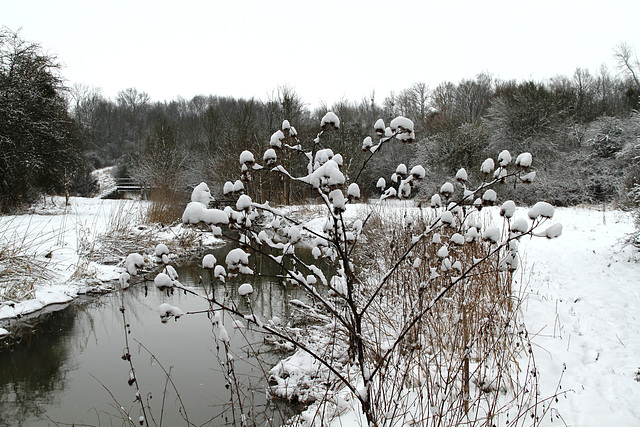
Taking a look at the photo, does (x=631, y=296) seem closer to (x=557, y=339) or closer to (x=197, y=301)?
(x=557, y=339)

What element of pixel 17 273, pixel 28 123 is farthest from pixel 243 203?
pixel 28 123

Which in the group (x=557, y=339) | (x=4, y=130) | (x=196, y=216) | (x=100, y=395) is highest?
(x=4, y=130)

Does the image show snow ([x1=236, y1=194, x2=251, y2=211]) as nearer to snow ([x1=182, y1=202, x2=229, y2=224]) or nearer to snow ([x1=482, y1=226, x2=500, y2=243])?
snow ([x1=182, y1=202, x2=229, y2=224])

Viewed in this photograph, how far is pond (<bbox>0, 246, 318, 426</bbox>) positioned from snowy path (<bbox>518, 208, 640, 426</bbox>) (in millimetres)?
1829

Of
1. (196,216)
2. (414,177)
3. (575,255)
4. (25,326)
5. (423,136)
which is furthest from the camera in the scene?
(423,136)

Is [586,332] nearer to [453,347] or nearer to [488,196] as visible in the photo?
[453,347]

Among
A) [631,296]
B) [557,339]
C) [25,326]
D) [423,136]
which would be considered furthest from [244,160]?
[423,136]

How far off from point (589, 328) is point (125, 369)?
4.50 m

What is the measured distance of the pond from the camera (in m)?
3.08

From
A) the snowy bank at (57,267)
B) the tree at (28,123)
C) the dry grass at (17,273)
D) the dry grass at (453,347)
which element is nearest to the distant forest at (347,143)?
the tree at (28,123)

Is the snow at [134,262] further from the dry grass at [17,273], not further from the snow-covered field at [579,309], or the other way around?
the dry grass at [17,273]

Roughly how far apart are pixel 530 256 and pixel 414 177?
603 cm

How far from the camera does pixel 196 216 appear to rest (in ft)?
4.11

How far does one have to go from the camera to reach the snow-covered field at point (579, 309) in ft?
7.36
